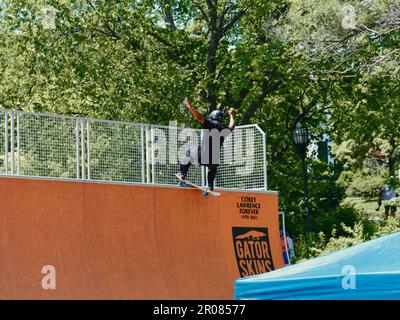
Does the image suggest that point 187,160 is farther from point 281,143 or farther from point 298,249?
point 281,143

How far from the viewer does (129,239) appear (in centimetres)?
1833

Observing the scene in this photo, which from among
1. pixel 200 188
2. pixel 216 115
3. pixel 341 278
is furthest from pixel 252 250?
pixel 341 278

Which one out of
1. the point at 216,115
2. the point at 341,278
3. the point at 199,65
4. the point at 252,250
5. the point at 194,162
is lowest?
the point at 252,250

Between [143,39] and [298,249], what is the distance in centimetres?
909

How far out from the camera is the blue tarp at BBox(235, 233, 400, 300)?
8945mm

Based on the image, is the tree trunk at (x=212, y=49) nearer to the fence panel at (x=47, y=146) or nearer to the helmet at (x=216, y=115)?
the helmet at (x=216, y=115)

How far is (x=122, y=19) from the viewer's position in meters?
29.6

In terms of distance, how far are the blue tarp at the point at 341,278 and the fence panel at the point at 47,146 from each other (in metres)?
7.47

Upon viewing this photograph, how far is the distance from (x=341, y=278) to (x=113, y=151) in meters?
9.46

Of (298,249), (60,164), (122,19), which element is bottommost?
(298,249)

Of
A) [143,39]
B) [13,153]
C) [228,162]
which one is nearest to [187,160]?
[228,162]

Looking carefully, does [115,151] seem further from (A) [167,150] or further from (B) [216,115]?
(B) [216,115]

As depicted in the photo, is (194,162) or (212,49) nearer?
(194,162)

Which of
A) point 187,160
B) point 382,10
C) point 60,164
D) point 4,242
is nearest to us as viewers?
point 4,242
